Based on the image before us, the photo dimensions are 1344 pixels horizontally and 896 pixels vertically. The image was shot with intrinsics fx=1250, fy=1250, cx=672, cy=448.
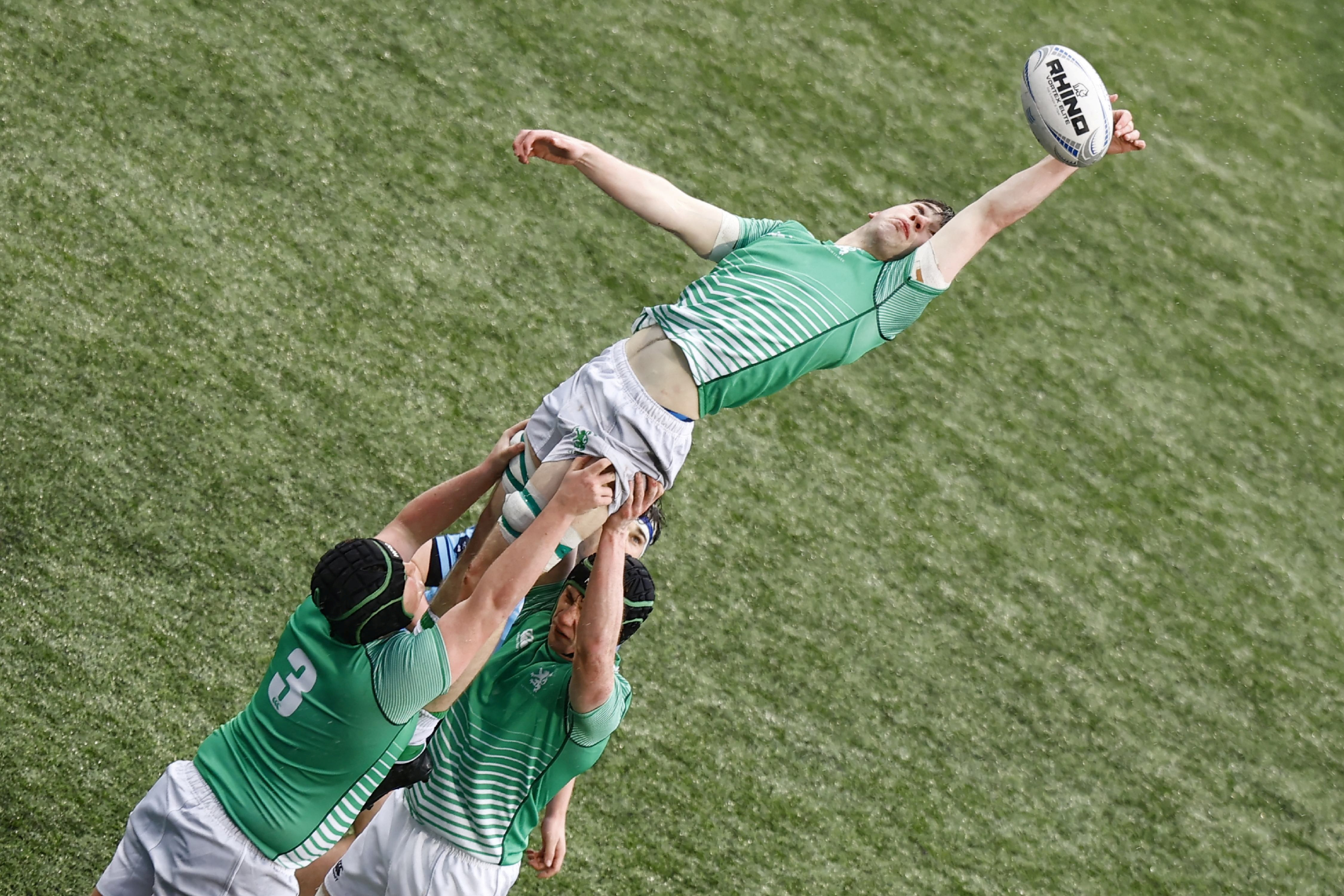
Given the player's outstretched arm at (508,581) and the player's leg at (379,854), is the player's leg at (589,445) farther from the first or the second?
the player's leg at (379,854)

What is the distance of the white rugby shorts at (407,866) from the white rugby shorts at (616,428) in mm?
921

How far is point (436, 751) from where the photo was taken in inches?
122

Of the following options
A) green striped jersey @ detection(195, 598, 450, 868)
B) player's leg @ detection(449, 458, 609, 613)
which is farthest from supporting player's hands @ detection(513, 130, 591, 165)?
green striped jersey @ detection(195, 598, 450, 868)

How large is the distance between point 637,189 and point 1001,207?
94 centimetres

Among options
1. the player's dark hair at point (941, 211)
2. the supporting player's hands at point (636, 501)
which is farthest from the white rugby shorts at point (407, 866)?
the player's dark hair at point (941, 211)

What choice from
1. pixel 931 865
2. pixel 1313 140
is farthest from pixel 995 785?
pixel 1313 140

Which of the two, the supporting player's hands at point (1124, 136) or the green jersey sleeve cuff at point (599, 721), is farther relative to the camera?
the supporting player's hands at point (1124, 136)

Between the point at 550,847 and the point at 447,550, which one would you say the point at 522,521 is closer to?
the point at 447,550

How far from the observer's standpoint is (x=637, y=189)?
3326 mm

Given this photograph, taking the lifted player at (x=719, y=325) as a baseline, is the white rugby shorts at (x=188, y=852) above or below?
below

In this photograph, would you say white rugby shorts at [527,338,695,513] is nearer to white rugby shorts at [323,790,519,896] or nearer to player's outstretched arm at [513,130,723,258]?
player's outstretched arm at [513,130,723,258]

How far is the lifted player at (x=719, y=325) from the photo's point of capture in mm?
3117

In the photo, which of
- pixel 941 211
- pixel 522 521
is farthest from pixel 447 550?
pixel 941 211

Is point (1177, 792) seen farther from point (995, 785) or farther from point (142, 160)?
point (142, 160)
